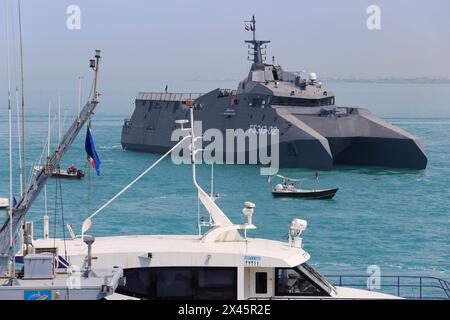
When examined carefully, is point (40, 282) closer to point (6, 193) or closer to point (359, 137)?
point (6, 193)

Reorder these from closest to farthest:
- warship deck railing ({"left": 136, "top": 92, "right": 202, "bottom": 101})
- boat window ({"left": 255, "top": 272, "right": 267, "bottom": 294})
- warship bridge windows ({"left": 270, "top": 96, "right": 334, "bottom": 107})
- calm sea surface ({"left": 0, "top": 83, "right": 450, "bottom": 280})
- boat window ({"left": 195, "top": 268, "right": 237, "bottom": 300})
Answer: boat window ({"left": 195, "top": 268, "right": 237, "bottom": 300}), boat window ({"left": 255, "top": 272, "right": 267, "bottom": 294}), calm sea surface ({"left": 0, "top": 83, "right": 450, "bottom": 280}), warship bridge windows ({"left": 270, "top": 96, "right": 334, "bottom": 107}), warship deck railing ({"left": 136, "top": 92, "right": 202, "bottom": 101})

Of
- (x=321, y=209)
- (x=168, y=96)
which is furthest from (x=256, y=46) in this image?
(x=321, y=209)

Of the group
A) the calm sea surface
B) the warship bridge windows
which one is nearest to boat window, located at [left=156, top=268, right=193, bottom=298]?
the calm sea surface

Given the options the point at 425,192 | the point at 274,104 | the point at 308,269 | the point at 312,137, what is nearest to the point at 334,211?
the point at 425,192

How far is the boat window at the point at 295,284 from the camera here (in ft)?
45.0

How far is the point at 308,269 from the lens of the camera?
1410 centimetres

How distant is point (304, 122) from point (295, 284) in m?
58.0

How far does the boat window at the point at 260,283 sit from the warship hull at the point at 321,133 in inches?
2144

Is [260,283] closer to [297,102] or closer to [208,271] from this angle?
[208,271]

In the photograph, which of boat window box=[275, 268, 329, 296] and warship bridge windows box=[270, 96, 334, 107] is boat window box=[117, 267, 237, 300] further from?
warship bridge windows box=[270, 96, 334, 107]

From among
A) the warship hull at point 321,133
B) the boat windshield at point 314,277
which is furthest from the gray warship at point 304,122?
the boat windshield at point 314,277

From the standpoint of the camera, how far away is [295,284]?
546 inches

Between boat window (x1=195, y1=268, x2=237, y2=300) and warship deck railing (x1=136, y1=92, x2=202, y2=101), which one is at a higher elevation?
boat window (x1=195, y1=268, x2=237, y2=300)

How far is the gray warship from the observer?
69938 mm
